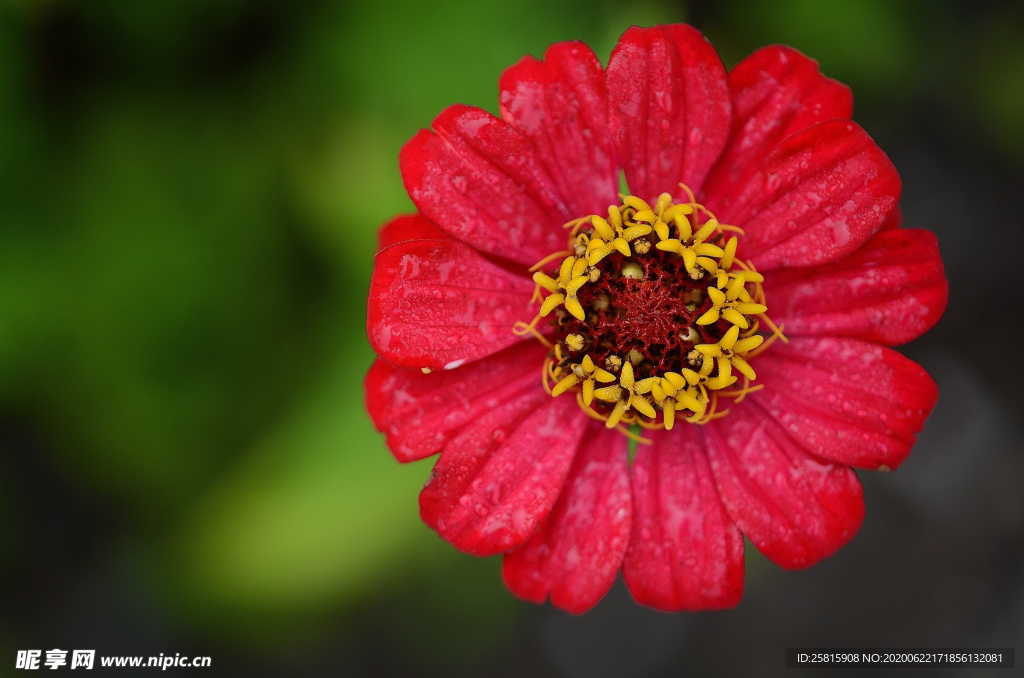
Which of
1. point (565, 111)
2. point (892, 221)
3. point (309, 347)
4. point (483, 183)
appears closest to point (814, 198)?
point (892, 221)

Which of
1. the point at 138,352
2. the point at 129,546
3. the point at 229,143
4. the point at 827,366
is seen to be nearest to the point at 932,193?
the point at 827,366

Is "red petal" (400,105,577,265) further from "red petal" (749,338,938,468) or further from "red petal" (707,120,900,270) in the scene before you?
"red petal" (749,338,938,468)

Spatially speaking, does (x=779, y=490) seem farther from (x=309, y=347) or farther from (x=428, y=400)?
(x=309, y=347)

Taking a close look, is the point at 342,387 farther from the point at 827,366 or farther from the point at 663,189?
the point at 827,366

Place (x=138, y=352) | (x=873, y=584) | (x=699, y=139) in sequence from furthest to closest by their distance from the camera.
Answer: (x=873, y=584)
(x=138, y=352)
(x=699, y=139)

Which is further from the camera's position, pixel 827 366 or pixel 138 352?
pixel 138 352
